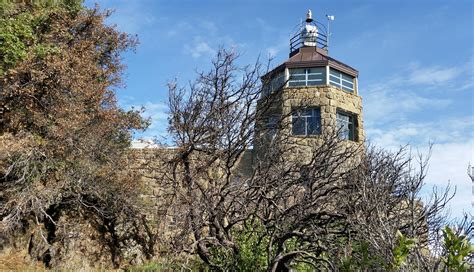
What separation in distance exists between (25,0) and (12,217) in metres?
5.87

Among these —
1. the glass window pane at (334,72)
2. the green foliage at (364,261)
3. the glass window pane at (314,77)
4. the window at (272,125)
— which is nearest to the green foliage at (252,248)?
the window at (272,125)

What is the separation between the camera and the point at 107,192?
38.9ft

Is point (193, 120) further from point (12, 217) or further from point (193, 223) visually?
point (12, 217)

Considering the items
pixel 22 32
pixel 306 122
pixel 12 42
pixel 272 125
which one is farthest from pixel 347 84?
pixel 12 42

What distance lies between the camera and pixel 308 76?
17.9 metres

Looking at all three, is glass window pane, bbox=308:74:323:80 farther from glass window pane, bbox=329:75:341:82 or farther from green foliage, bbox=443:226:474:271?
green foliage, bbox=443:226:474:271

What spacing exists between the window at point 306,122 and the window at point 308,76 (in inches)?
50.3

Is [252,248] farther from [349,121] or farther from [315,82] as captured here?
[349,121]

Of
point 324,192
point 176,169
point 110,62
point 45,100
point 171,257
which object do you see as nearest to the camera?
point 324,192

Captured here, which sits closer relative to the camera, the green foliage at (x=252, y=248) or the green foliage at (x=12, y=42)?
the green foliage at (x=252, y=248)

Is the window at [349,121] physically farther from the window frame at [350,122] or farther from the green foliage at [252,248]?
the green foliage at [252,248]

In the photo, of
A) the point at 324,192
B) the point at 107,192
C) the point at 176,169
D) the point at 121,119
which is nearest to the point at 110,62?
the point at 121,119

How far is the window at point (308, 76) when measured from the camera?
17750mm

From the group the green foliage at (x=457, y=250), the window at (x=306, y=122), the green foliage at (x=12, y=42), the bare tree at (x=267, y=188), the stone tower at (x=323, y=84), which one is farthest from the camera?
the stone tower at (x=323, y=84)
